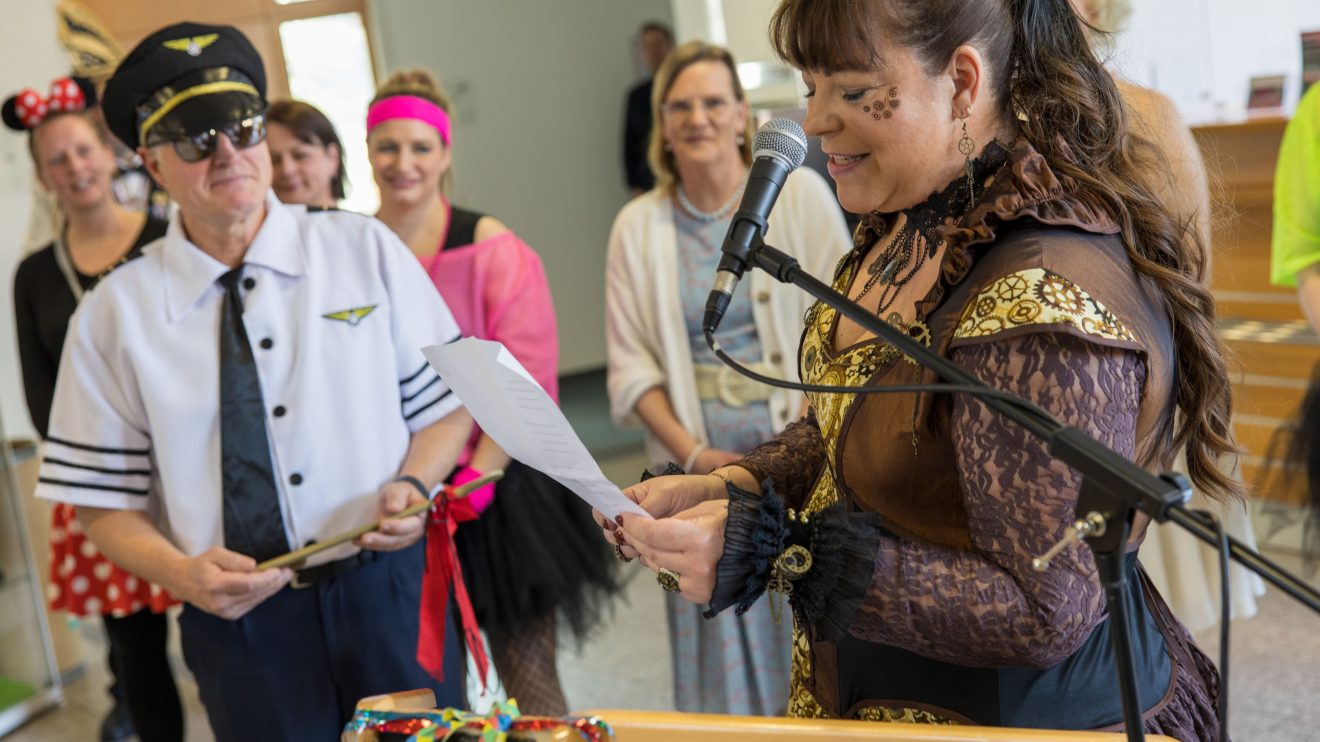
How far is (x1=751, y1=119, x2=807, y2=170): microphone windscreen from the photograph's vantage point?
1112mm

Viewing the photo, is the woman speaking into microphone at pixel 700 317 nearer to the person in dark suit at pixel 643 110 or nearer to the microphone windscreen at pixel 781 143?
the microphone windscreen at pixel 781 143

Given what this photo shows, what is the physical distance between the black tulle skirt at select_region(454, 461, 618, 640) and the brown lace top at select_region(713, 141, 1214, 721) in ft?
5.21

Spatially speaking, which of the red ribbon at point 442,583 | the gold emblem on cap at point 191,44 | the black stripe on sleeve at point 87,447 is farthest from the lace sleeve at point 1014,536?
the gold emblem on cap at point 191,44

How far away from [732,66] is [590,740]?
2.17m

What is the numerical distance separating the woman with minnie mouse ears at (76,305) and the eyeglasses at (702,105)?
129 centimetres

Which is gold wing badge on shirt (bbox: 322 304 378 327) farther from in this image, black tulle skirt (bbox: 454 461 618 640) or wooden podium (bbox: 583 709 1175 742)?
wooden podium (bbox: 583 709 1175 742)

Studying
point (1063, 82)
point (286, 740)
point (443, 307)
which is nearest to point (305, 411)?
point (443, 307)

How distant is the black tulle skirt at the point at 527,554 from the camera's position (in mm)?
2738

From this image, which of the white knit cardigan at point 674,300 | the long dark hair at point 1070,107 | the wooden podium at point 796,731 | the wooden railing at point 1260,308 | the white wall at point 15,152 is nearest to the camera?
the wooden podium at point 796,731

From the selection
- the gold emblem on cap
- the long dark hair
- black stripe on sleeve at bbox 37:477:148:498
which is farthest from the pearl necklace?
A: the long dark hair

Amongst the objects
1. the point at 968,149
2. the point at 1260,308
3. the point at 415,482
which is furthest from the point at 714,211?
the point at 1260,308

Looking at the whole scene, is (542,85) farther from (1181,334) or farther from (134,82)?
(1181,334)

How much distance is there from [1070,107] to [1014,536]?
18.0 inches

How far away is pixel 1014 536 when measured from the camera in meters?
1.11
